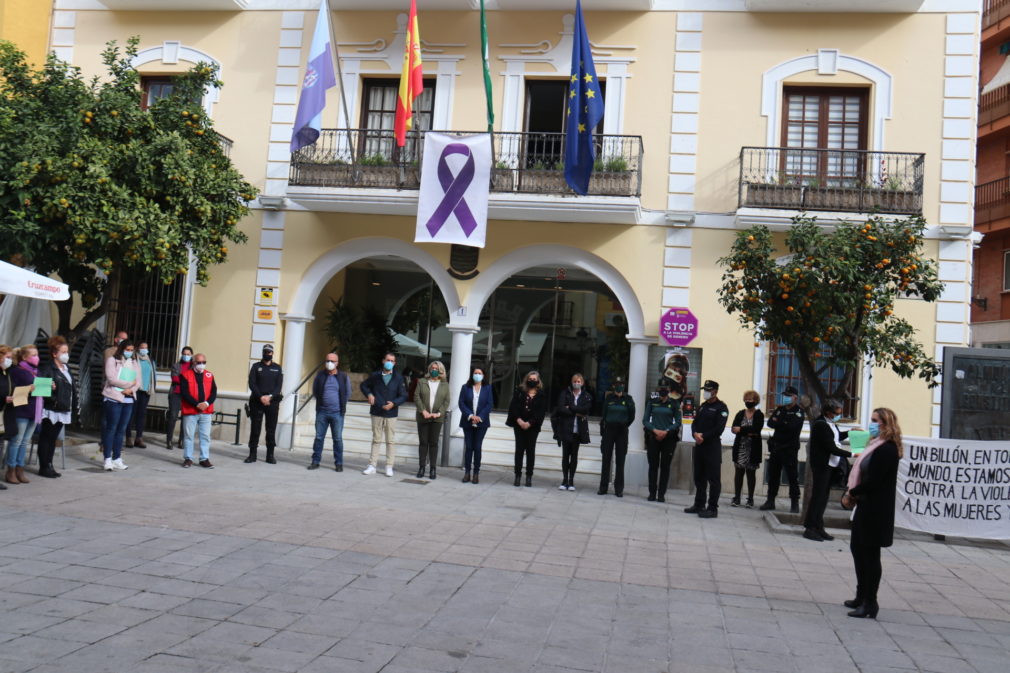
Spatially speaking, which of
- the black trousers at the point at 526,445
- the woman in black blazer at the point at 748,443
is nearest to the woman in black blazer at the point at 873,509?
the woman in black blazer at the point at 748,443

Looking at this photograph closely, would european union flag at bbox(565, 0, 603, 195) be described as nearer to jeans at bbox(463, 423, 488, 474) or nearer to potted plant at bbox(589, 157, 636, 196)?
potted plant at bbox(589, 157, 636, 196)

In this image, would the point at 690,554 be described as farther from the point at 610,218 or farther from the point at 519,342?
the point at 519,342

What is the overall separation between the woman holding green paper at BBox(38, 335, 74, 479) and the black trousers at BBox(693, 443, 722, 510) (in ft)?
25.8

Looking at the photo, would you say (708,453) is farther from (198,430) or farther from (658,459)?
(198,430)

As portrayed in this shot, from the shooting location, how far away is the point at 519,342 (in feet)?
56.9

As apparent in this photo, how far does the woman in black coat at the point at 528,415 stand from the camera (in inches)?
479

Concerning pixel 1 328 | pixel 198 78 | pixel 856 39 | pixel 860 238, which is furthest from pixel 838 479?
pixel 1 328

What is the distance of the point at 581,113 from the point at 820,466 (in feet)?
21.1

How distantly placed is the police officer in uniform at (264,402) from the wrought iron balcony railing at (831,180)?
25.7 feet

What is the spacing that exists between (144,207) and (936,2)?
12.8 meters

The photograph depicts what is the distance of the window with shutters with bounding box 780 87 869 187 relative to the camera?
13.9 meters

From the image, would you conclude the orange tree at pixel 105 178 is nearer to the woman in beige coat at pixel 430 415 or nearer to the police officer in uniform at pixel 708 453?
the woman in beige coat at pixel 430 415

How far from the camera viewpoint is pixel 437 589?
6.38 meters

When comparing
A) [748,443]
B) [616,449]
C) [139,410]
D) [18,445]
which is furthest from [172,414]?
[748,443]
